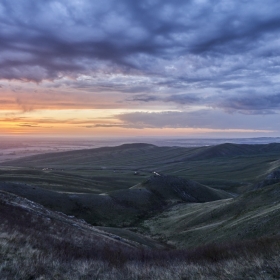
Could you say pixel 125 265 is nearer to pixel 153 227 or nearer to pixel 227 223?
pixel 227 223

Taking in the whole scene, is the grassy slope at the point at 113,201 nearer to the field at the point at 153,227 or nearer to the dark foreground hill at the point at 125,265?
the field at the point at 153,227

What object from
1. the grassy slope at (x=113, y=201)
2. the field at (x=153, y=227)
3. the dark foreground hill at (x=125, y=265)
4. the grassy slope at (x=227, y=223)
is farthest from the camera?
the grassy slope at (x=113, y=201)

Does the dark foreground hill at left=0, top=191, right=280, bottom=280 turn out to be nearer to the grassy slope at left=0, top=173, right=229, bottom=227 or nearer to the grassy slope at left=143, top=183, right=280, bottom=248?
the grassy slope at left=143, top=183, right=280, bottom=248

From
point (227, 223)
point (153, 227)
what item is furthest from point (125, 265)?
point (153, 227)

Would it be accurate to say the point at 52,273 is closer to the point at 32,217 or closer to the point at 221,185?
the point at 32,217

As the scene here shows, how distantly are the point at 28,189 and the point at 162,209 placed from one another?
40.1 m

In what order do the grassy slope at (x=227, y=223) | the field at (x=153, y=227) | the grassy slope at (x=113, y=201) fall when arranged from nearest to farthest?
1. the field at (x=153, y=227)
2. the grassy slope at (x=227, y=223)
3. the grassy slope at (x=113, y=201)

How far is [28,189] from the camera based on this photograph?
75438 millimetres

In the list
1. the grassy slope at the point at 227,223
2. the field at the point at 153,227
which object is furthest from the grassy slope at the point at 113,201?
the grassy slope at the point at 227,223

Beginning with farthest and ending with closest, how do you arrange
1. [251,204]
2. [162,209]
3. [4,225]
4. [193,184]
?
[193,184] < [162,209] < [251,204] < [4,225]

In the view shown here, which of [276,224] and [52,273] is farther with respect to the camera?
[276,224]

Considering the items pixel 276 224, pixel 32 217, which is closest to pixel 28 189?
pixel 32 217

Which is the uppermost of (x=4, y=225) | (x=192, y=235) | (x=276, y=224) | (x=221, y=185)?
(x=4, y=225)

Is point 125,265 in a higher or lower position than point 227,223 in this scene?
higher
